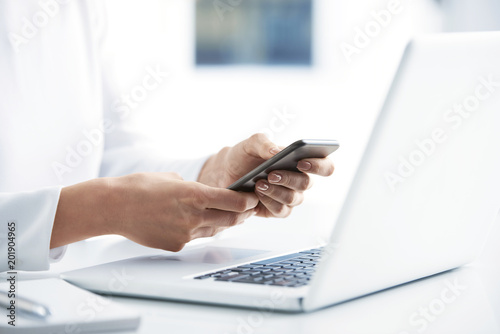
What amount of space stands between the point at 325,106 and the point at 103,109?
12.1 feet

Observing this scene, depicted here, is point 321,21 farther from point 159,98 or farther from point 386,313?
point 386,313

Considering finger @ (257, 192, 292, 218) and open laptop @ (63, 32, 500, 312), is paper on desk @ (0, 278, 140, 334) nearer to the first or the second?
open laptop @ (63, 32, 500, 312)

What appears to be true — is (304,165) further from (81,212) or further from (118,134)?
(118,134)

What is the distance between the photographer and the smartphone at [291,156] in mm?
666

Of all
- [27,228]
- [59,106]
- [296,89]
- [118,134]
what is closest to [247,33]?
[296,89]

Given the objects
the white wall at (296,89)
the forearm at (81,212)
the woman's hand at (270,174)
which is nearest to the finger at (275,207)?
the woman's hand at (270,174)

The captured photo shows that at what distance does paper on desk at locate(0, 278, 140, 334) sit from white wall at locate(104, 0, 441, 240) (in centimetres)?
342

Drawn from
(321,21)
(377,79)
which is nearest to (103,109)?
(377,79)

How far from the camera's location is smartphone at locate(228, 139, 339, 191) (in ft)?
2.19

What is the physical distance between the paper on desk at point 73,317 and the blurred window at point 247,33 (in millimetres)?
5233

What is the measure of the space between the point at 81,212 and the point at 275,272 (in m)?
0.31

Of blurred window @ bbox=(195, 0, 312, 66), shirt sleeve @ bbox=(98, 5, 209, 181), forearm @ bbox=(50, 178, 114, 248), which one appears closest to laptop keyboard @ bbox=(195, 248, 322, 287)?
forearm @ bbox=(50, 178, 114, 248)

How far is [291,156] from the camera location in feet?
2.35

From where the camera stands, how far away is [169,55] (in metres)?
5.29
